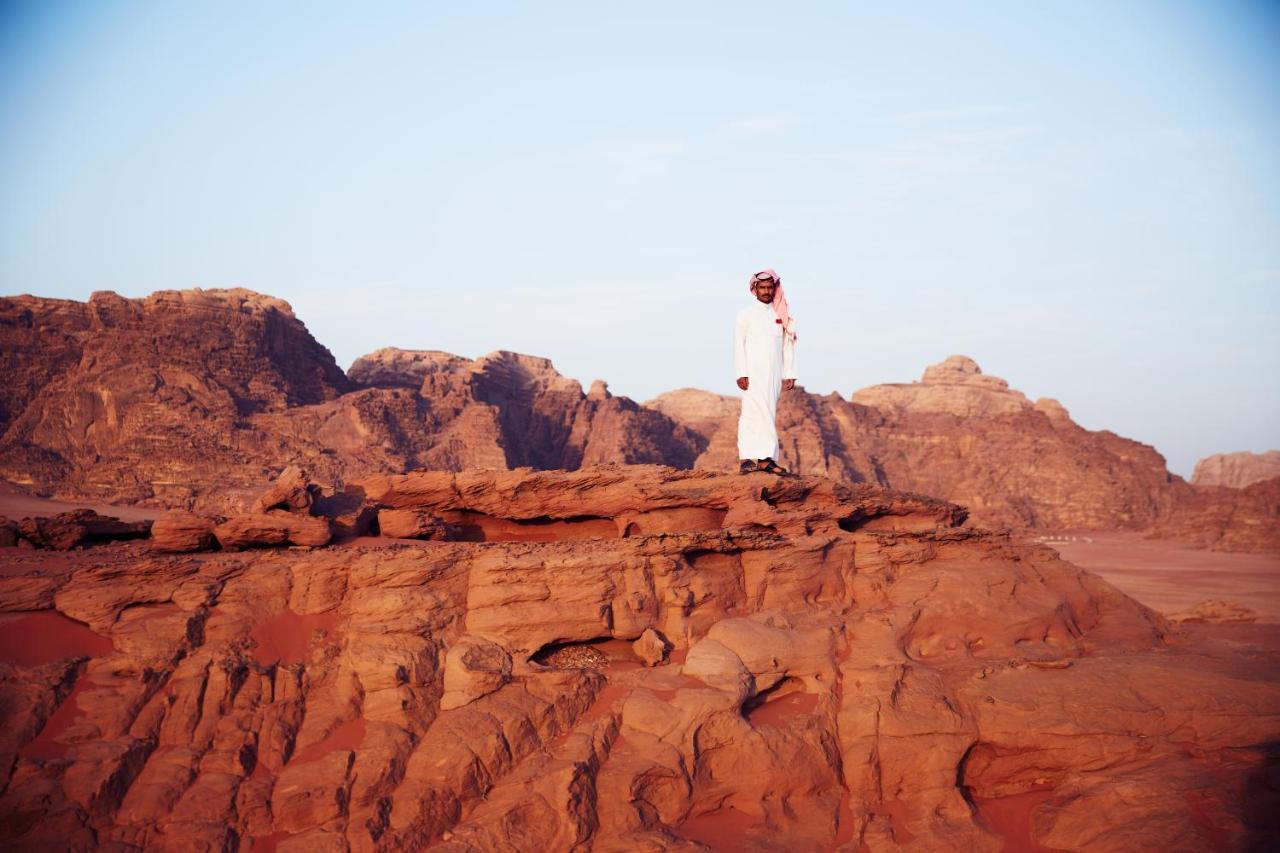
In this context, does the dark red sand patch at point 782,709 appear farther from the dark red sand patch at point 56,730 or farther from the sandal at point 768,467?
the dark red sand patch at point 56,730

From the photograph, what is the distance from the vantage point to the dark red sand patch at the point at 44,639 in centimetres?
734

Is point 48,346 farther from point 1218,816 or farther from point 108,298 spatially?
point 1218,816

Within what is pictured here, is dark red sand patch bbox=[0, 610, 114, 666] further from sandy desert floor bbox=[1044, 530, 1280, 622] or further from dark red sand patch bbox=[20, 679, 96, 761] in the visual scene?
sandy desert floor bbox=[1044, 530, 1280, 622]

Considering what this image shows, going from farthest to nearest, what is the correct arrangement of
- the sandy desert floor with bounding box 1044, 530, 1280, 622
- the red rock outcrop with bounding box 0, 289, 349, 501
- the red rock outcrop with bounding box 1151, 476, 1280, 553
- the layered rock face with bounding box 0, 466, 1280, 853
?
the red rock outcrop with bounding box 1151, 476, 1280, 553
the red rock outcrop with bounding box 0, 289, 349, 501
the sandy desert floor with bounding box 1044, 530, 1280, 622
the layered rock face with bounding box 0, 466, 1280, 853

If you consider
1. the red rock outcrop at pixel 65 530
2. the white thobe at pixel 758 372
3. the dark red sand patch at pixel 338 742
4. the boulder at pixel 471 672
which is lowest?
the dark red sand patch at pixel 338 742

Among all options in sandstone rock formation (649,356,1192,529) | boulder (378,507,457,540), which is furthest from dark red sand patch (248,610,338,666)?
sandstone rock formation (649,356,1192,529)

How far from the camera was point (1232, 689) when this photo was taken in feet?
25.3

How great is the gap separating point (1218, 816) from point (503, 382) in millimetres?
30722

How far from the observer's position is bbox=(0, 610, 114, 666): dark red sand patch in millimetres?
7336

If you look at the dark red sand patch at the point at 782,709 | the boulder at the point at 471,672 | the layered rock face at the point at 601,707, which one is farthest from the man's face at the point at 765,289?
the boulder at the point at 471,672

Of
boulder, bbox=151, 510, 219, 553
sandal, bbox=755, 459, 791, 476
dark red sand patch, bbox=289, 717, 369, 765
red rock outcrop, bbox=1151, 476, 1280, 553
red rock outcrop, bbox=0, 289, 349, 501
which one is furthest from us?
red rock outcrop, bbox=1151, 476, 1280, 553

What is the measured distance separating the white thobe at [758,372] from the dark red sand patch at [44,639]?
248 inches

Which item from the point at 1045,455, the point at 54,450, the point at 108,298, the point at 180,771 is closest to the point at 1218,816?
the point at 180,771

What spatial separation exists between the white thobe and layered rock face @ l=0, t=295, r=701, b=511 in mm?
15266
